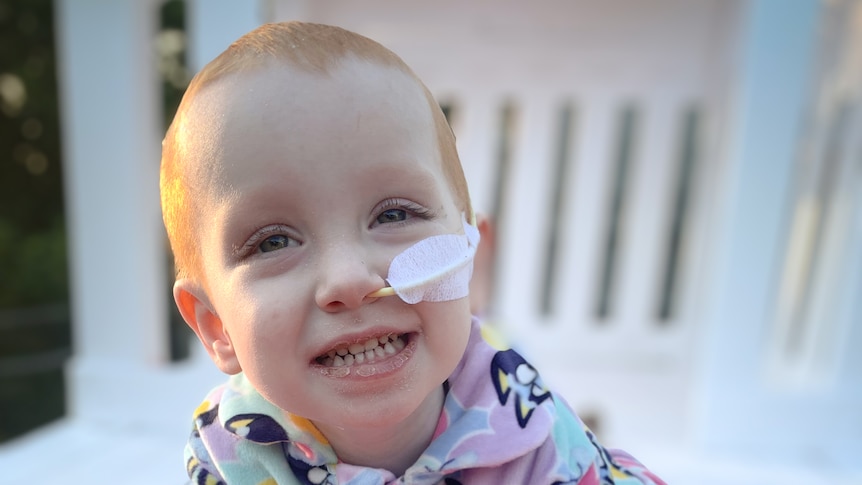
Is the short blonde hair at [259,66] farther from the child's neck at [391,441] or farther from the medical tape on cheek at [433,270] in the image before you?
the child's neck at [391,441]

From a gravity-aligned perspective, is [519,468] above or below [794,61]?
below

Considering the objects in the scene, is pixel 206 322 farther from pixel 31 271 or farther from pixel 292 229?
pixel 31 271

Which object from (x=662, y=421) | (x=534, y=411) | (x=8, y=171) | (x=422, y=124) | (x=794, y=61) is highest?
(x=794, y=61)

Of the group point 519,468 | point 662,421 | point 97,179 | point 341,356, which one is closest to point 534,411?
point 519,468

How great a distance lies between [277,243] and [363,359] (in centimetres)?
10

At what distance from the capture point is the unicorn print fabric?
0.51 metres

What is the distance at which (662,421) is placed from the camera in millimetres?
1650

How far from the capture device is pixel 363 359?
43 centimetres

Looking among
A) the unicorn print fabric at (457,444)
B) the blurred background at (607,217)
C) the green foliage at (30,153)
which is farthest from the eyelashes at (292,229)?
the green foliage at (30,153)

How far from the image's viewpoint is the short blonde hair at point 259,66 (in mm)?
433

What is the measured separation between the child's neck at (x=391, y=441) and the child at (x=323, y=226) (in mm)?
20

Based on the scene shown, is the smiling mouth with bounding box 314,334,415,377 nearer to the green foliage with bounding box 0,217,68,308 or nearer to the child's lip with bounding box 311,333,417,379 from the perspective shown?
the child's lip with bounding box 311,333,417,379

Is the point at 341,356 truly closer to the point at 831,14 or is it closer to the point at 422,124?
the point at 422,124

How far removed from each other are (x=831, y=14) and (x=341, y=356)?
1599mm
